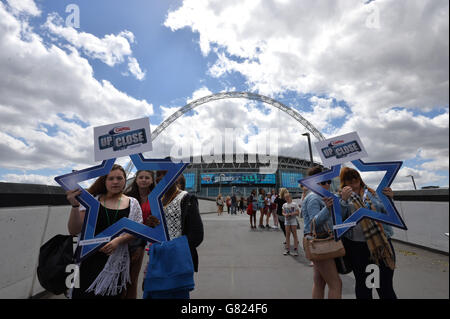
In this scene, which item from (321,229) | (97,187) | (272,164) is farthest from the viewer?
(272,164)

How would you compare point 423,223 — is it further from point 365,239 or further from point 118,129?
point 118,129

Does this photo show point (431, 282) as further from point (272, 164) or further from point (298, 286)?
point (272, 164)

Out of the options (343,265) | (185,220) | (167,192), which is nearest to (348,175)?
(343,265)

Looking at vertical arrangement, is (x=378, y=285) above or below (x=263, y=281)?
above

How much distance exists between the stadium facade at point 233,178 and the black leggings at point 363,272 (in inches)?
2125

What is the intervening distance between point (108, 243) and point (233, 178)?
186ft

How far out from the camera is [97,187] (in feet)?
8.11

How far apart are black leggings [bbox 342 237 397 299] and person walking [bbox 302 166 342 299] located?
0.21 meters

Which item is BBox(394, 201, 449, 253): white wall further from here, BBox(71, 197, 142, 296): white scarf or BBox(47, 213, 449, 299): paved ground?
BBox(71, 197, 142, 296): white scarf

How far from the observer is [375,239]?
2447mm

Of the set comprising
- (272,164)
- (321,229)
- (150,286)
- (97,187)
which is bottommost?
(150,286)

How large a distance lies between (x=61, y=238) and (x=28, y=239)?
1.69 m

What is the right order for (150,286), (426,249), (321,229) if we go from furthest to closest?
1. (426,249)
2. (321,229)
3. (150,286)
